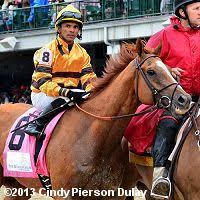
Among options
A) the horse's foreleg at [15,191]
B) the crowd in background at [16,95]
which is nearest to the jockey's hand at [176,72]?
the horse's foreleg at [15,191]

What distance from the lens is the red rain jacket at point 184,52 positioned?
18.7 ft

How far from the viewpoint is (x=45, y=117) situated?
21.0 feet

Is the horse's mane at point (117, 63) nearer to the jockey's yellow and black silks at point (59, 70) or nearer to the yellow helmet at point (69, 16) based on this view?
the jockey's yellow and black silks at point (59, 70)

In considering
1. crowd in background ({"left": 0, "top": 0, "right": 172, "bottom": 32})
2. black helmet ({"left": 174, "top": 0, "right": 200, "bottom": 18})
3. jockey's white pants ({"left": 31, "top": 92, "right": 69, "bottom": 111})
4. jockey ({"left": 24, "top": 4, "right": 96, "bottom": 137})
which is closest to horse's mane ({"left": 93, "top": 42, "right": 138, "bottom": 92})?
jockey ({"left": 24, "top": 4, "right": 96, "bottom": 137})

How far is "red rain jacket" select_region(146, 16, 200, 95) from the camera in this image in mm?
5699

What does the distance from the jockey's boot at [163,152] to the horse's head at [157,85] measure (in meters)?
0.20

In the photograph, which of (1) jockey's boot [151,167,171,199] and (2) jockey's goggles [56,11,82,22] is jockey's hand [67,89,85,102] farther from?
(1) jockey's boot [151,167,171,199]

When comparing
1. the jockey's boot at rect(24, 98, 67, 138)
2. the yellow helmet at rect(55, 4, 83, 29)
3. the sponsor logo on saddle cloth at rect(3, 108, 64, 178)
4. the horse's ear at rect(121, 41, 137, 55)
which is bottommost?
the sponsor logo on saddle cloth at rect(3, 108, 64, 178)

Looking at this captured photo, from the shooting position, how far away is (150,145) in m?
5.83

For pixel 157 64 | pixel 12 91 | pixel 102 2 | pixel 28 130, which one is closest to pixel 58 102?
pixel 28 130

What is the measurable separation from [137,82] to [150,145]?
2.20 feet

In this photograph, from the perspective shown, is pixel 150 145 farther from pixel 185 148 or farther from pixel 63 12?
pixel 63 12

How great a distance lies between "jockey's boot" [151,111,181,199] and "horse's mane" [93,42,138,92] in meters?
0.73

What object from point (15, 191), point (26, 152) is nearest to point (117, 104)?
point (26, 152)
